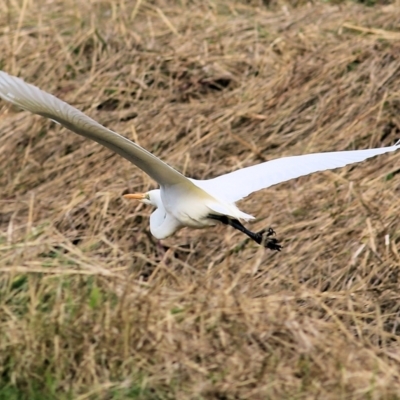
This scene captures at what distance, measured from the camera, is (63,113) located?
3.24 m

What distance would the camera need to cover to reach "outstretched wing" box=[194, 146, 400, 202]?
394 cm

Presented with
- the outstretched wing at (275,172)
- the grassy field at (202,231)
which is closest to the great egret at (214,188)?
the outstretched wing at (275,172)

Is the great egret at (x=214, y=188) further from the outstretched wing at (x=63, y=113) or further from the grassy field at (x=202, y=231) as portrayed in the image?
the grassy field at (x=202, y=231)

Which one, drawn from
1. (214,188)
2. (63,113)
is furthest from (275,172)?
(63,113)

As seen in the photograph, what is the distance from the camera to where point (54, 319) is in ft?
11.3

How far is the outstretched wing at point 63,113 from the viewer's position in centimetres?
314

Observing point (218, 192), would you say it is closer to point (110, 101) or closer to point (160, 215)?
point (160, 215)

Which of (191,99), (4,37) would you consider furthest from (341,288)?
(4,37)

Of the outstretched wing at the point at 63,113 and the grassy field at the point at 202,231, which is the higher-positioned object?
the outstretched wing at the point at 63,113

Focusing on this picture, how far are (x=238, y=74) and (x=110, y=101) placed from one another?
0.69 meters

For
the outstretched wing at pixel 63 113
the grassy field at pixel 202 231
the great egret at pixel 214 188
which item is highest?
the outstretched wing at pixel 63 113

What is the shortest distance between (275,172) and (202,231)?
2.62 feet

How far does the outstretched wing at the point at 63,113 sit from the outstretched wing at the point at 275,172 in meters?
0.44

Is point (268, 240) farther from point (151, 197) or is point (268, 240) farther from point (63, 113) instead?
point (63, 113)
